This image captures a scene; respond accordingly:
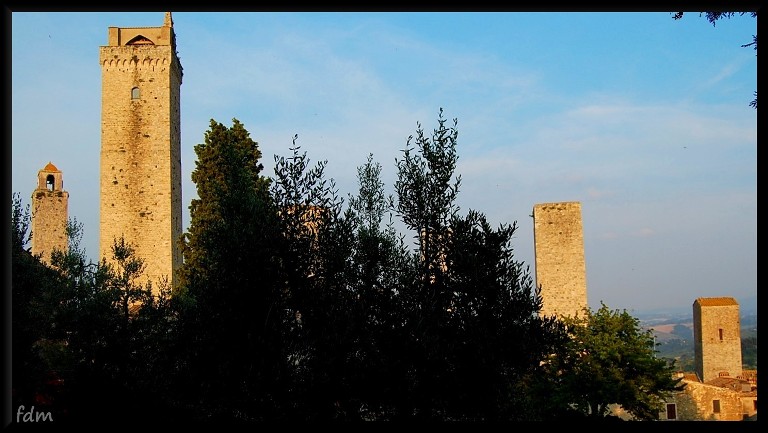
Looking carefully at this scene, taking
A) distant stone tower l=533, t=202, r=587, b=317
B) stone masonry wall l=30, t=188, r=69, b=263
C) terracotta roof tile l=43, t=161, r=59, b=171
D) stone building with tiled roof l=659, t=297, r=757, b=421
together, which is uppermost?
terracotta roof tile l=43, t=161, r=59, b=171

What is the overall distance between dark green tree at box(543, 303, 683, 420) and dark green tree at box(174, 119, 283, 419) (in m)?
13.1

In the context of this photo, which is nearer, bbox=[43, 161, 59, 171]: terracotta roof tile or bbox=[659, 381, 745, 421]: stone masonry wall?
bbox=[659, 381, 745, 421]: stone masonry wall

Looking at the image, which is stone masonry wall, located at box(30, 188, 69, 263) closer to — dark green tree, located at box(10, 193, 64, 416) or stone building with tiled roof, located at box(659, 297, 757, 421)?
dark green tree, located at box(10, 193, 64, 416)

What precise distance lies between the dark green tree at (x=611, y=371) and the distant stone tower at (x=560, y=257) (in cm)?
317

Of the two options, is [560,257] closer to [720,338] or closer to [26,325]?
[720,338]

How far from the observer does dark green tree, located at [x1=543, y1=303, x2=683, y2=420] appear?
77.7 ft

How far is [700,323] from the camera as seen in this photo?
3528 centimetres

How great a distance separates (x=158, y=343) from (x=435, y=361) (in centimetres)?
654

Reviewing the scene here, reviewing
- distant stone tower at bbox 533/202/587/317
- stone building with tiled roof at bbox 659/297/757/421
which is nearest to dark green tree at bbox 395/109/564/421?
distant stone tower at bbox 533/202/587/317

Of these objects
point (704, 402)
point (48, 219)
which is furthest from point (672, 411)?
point (48, 219)

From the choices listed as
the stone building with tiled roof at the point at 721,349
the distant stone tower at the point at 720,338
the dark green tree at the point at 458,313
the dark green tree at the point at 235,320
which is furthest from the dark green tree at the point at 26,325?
the distant stone tower at the point at 720,338

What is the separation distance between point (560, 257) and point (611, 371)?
6.16 meters

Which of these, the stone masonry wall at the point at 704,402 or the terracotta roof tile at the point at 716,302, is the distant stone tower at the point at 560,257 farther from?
the terracotta roof tile at the point at 716,302

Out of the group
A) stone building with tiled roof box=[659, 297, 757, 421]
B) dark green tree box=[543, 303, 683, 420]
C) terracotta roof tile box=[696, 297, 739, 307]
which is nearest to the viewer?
dark green tree box=[543, 303, 683, 420]
